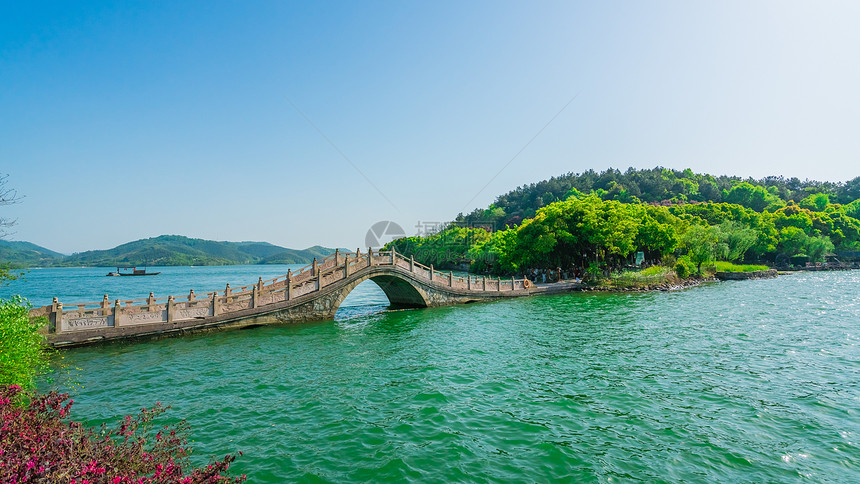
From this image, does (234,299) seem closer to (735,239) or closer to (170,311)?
(170,311)

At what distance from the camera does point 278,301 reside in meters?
22.8

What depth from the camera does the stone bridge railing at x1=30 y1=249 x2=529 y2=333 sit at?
17109 mm

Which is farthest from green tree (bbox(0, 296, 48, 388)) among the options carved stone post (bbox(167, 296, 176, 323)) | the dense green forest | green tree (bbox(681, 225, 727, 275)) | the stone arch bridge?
green tree (bbox(681, 225, 727, 275))

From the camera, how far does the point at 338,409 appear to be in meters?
11.0

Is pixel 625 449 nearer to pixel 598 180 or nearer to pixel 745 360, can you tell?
pixel 745 360

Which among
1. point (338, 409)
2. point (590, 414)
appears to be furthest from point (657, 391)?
point (338, 409)

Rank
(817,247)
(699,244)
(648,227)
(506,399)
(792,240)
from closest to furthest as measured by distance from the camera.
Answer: (506,399) → (648,227) → (699,244) → (817,247) → (792,240)

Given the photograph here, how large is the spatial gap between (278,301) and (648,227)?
42.5m

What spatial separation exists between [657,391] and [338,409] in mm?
9153

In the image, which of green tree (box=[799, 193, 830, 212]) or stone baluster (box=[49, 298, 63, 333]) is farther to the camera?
green tree (box=[799, 193, 830, 212])

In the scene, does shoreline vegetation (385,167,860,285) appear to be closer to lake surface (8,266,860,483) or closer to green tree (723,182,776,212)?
green tree (723,182,776,212)

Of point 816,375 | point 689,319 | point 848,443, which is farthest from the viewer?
point 689,319

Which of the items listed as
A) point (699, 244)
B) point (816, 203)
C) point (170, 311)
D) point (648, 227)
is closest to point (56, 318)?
point (170, 311)

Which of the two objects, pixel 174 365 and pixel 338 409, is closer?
pixel 338 409
